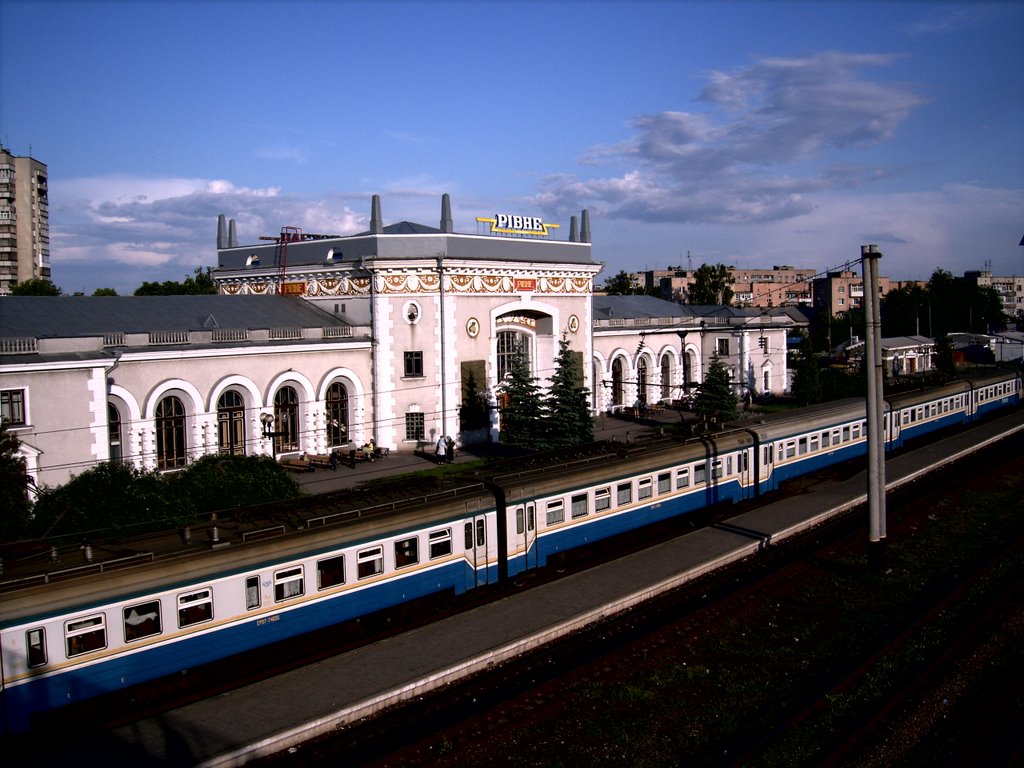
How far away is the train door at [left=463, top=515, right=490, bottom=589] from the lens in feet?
57.2

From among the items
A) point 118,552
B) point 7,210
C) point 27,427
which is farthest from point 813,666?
point 7,210

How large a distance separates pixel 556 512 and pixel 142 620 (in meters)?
9.09

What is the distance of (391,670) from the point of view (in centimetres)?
1440

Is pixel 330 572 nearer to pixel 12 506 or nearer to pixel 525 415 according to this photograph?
pixel 12 506

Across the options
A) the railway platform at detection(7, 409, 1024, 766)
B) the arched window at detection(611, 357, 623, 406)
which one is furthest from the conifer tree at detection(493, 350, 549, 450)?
the arched window at detection(611, 357, 623, 406)

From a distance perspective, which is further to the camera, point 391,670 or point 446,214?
point 446,214

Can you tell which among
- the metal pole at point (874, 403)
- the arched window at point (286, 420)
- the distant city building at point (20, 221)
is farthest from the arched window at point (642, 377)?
the distant city building at point (20, 221)

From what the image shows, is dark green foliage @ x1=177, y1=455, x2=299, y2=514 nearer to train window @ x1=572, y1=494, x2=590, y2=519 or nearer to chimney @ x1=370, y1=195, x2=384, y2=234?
train window @ x1=572, y1=494, x2=590, y2=519

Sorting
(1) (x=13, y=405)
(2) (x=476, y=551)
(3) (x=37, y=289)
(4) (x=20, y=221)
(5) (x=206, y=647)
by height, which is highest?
(4) (x=20, y=221)

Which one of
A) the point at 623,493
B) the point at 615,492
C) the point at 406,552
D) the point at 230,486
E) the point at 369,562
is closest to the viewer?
the point at 369,562

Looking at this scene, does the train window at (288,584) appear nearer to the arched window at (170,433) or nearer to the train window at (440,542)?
the train window at (440,542)

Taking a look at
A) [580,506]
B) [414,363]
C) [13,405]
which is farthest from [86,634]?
[414,363]

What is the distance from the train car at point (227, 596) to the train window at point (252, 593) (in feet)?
0.05

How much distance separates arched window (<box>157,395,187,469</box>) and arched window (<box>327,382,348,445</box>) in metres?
6.77
